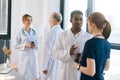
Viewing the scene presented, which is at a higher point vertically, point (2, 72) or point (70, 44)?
point (70, 44)

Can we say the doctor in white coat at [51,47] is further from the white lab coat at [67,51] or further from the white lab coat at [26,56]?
the white lab coat at [67,51]

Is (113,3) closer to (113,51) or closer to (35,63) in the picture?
(113,51)

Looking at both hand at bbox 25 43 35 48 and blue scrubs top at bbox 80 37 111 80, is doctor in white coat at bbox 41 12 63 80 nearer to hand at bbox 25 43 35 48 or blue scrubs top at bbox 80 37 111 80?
hand at bbox 25 43 35 48

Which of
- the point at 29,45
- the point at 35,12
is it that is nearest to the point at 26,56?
the point at 29,45

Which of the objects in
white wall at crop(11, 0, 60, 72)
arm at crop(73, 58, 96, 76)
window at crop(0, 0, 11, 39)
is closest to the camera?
arm at crop(73, 58, 96, 76)

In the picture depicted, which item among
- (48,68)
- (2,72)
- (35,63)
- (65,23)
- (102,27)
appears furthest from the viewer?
(65,23)

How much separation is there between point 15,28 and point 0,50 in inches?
22.1

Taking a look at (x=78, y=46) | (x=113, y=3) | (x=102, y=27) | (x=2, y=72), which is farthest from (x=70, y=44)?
(x=113, y=3)

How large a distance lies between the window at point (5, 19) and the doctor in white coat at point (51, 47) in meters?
1.94

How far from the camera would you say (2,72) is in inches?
91.6

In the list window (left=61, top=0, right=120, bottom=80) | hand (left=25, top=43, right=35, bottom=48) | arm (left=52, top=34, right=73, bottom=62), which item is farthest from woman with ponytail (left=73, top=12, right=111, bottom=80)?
window (left=61, top=0, right=120, bottom=80)

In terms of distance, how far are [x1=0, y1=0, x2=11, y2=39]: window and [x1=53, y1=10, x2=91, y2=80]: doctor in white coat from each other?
2789mm

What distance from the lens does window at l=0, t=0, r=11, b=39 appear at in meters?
5.03

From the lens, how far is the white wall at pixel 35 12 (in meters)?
4.50
